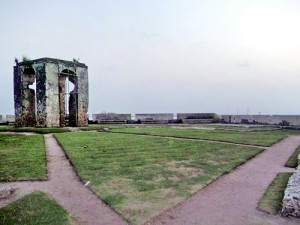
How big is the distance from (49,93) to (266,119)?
2784cm

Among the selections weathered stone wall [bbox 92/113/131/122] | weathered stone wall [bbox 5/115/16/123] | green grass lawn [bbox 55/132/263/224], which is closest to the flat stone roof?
weathered stone wall [bbox 92/113/131/122]

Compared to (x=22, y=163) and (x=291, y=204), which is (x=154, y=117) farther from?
(x=291, y=204)

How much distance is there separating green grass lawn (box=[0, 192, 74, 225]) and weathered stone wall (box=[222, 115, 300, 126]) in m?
34.8

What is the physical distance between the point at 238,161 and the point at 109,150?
19.5ft

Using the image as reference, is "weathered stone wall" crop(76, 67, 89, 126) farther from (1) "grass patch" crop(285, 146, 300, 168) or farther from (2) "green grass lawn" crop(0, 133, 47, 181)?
(1) "grass patch" crop(285, 146, 300, 168)

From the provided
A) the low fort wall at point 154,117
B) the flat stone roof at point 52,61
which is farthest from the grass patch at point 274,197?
the low fort wall at point 154,117

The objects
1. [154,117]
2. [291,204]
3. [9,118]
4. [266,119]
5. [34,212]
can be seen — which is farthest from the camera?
[154,117]

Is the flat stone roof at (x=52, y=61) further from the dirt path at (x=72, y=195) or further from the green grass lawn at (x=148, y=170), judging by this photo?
the dirt path at (x=72, y=195)

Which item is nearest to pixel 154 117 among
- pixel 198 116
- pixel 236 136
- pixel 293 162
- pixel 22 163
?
pixel 198 116

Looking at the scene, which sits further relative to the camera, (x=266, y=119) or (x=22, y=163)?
(x=266, y=119)

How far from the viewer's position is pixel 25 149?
543 inches

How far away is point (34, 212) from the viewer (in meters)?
6.14

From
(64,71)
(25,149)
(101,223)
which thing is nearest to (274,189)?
(101,223)

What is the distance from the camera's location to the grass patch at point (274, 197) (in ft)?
21.8
